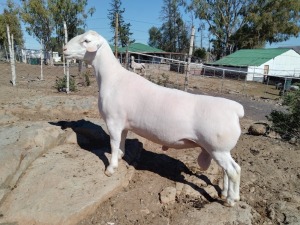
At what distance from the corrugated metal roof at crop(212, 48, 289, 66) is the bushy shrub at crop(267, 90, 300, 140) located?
2983cm

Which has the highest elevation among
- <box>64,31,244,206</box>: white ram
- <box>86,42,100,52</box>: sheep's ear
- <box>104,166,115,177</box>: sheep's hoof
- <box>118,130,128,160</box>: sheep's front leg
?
<box>86,42,100,52</box>: sheep's ear

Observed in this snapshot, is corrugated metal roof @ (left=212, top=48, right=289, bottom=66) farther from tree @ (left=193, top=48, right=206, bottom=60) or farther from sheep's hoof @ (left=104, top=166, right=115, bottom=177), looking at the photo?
sheep's hoof @ (left=104, top=166, right=115, bottom=177)

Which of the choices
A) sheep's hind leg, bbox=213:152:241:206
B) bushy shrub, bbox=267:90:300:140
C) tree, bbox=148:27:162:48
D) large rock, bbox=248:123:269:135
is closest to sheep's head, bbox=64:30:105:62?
sheep's hind leg, bbox=213:152:241:206

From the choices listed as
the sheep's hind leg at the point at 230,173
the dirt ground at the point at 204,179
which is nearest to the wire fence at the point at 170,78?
the dirt ground at the point at 204,179

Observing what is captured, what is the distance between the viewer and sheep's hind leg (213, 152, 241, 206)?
12.3ft

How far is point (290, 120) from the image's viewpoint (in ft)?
22.8

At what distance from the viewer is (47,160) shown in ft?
14.9

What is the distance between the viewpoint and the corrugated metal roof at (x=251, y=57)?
35875 millimetres

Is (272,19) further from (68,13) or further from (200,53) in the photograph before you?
(68,13)

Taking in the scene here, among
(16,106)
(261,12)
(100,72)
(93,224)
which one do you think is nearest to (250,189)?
(93,224)

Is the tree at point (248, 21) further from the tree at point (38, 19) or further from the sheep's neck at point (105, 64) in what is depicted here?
the sheep's neck at point (105, 64)

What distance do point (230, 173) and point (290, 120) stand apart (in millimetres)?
3922

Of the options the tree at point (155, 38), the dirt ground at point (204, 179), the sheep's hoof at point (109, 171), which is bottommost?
the dirt ground at point (204, 179)

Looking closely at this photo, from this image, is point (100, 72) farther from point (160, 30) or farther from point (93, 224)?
point (160, 30)
